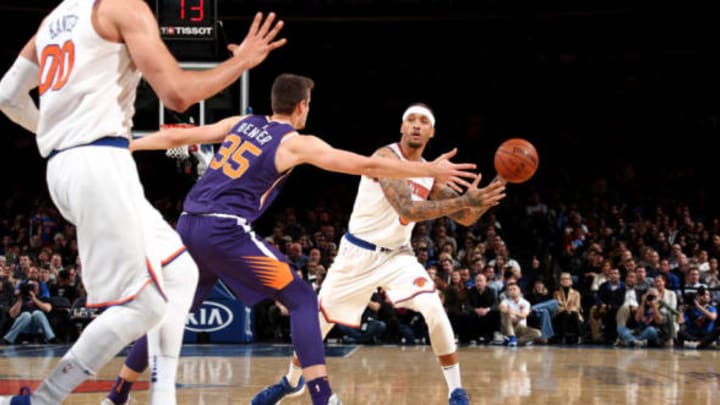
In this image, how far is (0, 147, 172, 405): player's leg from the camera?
3.72 metres

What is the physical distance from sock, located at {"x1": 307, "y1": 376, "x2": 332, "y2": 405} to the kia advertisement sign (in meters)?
8.09

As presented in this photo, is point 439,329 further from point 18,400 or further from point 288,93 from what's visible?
point 18,400

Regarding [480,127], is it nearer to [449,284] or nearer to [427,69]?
[427,69]

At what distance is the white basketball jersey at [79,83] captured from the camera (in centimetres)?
379

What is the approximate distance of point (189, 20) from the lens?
1181cm

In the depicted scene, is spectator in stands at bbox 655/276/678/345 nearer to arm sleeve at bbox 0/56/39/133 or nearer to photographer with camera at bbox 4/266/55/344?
photographer with camera at bbox 4/266/55/344

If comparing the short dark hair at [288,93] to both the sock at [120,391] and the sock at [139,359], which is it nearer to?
the sock at [139,359]

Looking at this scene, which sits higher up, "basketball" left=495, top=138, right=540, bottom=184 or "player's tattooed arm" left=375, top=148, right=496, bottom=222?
"basketball" left=495, top=138, right=540, bottom=184

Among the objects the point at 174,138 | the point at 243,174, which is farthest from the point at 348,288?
the point at 174,138

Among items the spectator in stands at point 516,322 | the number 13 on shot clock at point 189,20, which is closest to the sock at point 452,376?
the number 13 on shot clock at point 189,20

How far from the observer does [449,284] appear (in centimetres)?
1427

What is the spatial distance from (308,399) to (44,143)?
3453mm

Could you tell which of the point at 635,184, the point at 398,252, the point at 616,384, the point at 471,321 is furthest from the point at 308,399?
the point at 635,184

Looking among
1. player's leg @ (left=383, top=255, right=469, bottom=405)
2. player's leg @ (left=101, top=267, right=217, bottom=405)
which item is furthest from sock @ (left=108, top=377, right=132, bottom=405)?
player's leg @ (left=383, top=255, right=469, bottom=405)
